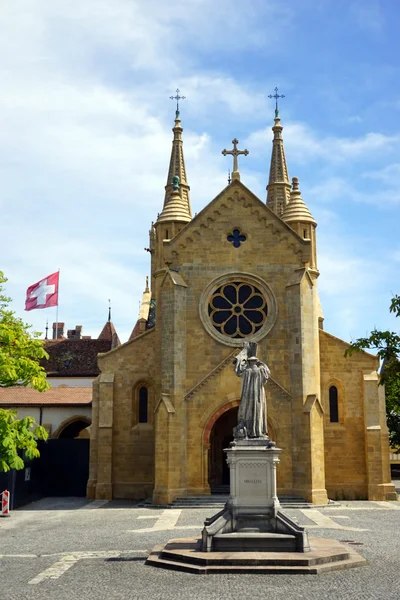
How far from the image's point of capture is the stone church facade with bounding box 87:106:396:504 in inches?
1196

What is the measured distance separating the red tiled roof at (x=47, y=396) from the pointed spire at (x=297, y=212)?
1782 cm

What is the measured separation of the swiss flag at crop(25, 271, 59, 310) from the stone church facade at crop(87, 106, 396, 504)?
1436 cm

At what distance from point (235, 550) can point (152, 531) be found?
613 centimetres

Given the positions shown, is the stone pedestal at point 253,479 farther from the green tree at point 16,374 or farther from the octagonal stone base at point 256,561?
the green tree at point 16,374

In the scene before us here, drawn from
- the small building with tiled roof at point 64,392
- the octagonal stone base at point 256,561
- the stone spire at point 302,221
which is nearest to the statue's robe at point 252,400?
the octagonal stone base at point 256,561

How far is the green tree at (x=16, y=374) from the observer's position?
2088cm

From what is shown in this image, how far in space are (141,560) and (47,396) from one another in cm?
3108

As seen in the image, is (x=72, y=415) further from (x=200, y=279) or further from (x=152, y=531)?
(x=152, y=531)

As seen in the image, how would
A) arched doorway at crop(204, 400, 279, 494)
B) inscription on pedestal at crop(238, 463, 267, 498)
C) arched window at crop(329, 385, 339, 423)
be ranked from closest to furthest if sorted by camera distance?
inscription on pedestal at crop(238, 463, 267, 498) < arched doorway at crop(204, 400, 279, 494) < arched window at crop(329, 385, 339, 423)

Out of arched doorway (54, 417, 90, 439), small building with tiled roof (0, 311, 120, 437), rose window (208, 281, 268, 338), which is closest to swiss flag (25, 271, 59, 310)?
small building with tiled roof (0, 311, 120, 437)

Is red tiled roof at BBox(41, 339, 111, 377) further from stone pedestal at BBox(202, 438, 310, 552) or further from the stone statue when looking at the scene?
stone pedestal at BBox(202, 438, 310, 552)

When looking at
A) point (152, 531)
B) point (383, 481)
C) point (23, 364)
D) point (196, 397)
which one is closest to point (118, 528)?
point (152, 531)

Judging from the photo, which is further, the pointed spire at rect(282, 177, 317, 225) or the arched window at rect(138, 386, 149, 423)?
the pointed spire at rect(282, 177, 317, 225)

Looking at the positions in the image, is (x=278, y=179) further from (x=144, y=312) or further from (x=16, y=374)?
(x=16, y=374)
